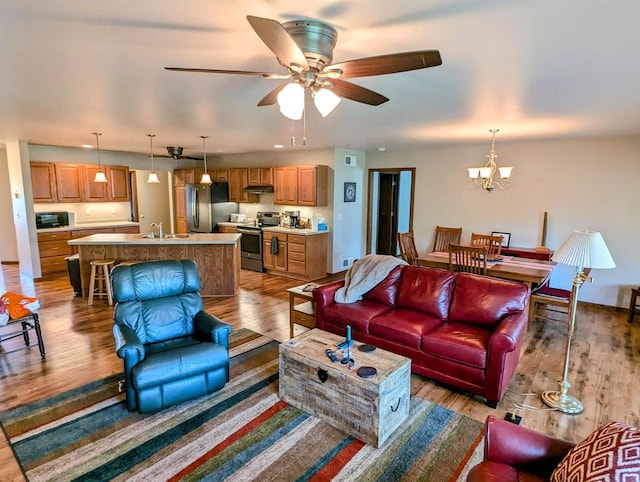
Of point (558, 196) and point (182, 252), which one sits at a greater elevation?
point (558, 196)

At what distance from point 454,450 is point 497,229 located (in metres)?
4.46

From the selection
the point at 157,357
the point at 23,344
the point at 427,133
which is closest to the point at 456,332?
the point at 157,357

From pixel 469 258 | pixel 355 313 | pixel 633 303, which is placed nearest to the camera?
pixel 355 313

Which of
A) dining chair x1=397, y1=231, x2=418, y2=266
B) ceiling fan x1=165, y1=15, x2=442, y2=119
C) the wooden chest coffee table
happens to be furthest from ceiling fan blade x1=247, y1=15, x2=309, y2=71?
dining chair x1=397, y1=231, x2=418, y2=266

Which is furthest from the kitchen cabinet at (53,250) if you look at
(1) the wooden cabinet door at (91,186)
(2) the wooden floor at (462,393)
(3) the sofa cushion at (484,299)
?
(3) the sofa cushion at (484,299)

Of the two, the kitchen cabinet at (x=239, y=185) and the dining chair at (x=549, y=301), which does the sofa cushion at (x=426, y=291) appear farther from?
the kitchen cabinet at (x=239, y=185)

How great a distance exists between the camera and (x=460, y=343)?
287 centimetres

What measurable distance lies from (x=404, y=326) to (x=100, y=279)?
4.39 meters

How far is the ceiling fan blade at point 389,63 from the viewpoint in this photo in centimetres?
156

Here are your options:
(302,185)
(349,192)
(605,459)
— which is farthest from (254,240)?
(605,459)

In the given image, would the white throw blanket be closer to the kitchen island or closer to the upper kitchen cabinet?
the kitchen island

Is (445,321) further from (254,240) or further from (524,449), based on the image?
(254,240)

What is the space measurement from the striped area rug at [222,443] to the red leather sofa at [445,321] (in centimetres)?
35

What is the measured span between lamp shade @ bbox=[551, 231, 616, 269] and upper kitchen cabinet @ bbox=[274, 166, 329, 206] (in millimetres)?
4463
